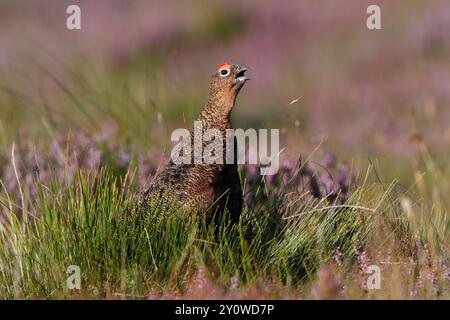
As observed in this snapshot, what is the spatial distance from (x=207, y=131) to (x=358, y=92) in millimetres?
8992

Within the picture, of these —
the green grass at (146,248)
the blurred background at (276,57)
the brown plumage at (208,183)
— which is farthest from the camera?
the blurred background at (276,57)

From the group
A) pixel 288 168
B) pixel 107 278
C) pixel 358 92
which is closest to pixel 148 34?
pixel 358 92

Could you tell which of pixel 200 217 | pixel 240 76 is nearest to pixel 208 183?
pixel 200 217

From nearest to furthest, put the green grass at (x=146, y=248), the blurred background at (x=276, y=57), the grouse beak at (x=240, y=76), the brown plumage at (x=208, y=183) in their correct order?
the green grass at (x=146, y=248), the brown plumage at (x=208, y=183), the grouse beak at (x=240, y=76), the blurred background at (x=276, y=57)

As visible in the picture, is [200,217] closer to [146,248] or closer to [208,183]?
[208,183]

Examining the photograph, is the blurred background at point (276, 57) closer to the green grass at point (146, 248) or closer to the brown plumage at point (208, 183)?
the brown plumage at point (208, 183)

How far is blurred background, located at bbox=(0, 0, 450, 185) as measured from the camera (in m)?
10.3

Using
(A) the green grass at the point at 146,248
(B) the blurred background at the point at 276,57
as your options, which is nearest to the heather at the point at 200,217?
(A) the green grass at the point at 146,248

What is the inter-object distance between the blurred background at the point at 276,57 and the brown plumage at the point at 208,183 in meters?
3.08

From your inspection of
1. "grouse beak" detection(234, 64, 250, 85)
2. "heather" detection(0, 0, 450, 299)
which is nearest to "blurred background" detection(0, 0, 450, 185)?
"heather" detection(0, 0, 450, 299)

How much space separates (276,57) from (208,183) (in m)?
11.8

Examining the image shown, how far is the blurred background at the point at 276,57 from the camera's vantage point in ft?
33.8

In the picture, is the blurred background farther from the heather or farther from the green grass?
the green grass
